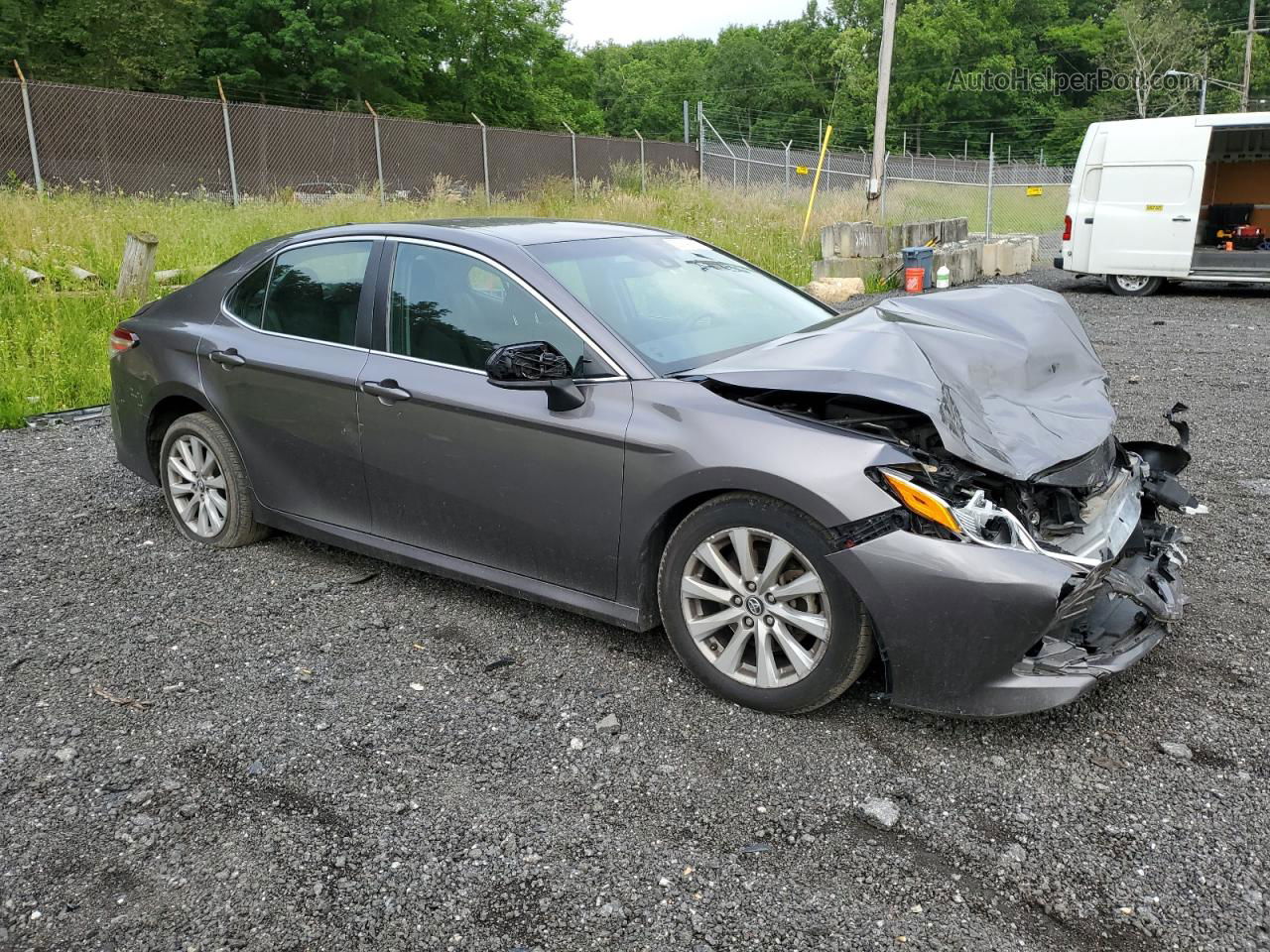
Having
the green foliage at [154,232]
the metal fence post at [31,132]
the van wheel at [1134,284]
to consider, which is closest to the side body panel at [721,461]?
the green foliage at [154,232]

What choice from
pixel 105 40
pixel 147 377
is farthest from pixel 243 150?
pixel 147 377

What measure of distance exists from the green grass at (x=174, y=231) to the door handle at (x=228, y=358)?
156 inches

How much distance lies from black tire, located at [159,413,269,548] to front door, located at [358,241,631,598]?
0.95 meters

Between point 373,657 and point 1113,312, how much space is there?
12.2 m

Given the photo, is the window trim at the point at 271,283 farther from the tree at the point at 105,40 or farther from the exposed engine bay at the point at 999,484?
the tree at the point at 105,40

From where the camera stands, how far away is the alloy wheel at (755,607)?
10.6 ft

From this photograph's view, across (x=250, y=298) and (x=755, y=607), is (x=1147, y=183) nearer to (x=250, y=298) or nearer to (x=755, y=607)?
(x=250, y=298)

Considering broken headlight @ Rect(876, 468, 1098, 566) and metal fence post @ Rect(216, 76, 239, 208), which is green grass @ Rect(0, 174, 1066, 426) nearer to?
metal fence post @ Rect(216, 76, 239, 208)

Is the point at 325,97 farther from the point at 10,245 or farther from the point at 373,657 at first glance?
the point at 373,657

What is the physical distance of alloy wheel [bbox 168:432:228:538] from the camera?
498 cm

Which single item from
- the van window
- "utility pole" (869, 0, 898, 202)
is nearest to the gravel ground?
the van window

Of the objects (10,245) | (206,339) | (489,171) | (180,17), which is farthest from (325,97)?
(206,339)

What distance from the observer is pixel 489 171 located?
24.9m

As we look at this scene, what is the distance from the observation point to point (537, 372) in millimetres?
3596
